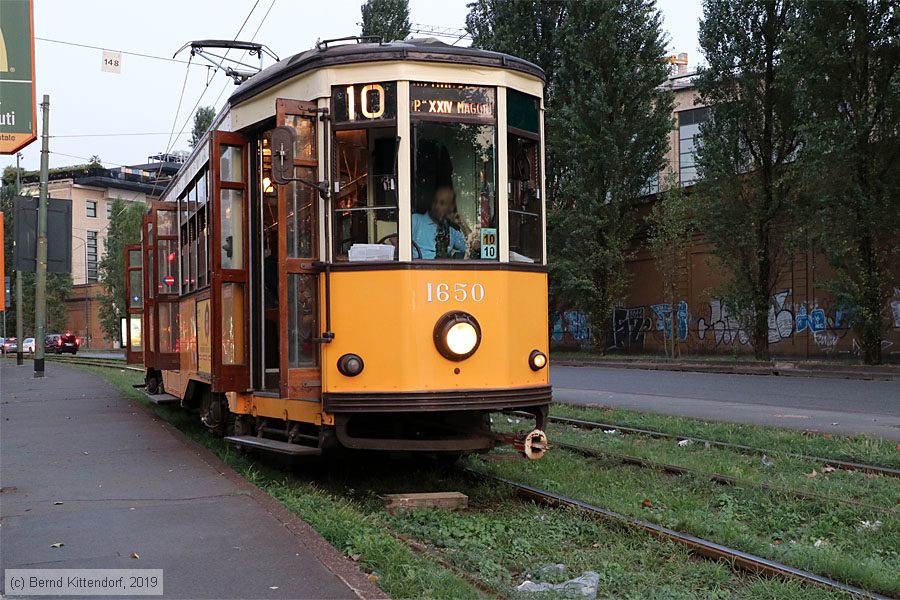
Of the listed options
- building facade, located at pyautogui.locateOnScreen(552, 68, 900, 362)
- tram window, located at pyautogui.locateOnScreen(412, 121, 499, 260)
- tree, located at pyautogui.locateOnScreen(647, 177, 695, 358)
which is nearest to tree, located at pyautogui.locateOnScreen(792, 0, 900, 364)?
building facade, located at pyautogui.locateOnScreen(552, 68, 900, 362)

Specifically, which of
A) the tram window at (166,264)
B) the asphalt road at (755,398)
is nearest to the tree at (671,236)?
the asphalt road at (755,398)

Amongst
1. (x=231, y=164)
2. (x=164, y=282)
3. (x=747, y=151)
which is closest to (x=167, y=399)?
(x=164, y=282)

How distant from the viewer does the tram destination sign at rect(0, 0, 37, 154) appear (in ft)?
32.0

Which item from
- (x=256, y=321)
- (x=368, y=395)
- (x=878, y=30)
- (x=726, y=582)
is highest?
(x=878, y=30)

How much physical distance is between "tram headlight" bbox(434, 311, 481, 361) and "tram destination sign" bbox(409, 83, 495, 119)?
1.53 metres

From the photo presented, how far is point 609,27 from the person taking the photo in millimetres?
32938

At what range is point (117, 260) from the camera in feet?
175

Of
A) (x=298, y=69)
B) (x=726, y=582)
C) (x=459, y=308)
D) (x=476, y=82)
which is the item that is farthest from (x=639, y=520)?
(x=298, y=69)

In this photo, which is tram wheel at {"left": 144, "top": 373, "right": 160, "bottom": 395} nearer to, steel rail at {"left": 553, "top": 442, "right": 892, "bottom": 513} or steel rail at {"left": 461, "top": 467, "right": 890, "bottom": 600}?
steel rail at {"left": 553, "top": 442, "right": 892, "bottom": 513}

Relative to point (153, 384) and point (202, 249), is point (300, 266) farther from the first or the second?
point (153, 384)

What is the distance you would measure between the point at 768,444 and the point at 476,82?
5548 millimetres

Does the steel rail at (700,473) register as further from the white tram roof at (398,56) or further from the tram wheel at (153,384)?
the tram wheel at (153,384)

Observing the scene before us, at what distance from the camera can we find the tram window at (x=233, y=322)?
8469mm

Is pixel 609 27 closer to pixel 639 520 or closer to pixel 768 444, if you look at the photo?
pixel 768 444
